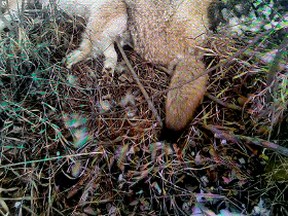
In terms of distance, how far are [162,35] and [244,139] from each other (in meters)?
1.04

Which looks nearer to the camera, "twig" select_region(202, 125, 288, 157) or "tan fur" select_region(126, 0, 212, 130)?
"twig" select_region(202, 125, 288, 157)

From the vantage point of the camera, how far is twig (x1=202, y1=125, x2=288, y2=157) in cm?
180

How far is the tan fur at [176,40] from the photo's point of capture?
2.07m

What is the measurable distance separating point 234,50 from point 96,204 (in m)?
1.47

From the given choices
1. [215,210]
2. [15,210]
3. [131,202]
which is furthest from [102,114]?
[215,210]

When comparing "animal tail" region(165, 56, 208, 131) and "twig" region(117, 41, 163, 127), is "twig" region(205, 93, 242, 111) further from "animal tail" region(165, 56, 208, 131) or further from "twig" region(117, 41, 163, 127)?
"twig" region(117, 41, 163, 127)

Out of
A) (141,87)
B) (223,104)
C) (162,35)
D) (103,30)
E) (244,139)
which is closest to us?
(244,139)

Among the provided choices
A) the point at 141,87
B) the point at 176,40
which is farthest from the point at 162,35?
the point at 141,87

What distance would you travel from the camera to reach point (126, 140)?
2145 millimetres

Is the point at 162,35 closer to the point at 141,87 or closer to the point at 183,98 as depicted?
the point at 141,87

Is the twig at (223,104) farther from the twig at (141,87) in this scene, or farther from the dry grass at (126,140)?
the twig at (141,87)

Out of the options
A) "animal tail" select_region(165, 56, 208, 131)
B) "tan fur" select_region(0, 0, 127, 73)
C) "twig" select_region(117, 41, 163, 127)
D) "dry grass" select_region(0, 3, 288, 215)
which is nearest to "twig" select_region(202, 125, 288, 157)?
"dry grass" select_region(0, 3, 288, 215)

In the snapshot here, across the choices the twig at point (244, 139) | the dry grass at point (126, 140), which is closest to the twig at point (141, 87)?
the dry grass at point (126, 140)

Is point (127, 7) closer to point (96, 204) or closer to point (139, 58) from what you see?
point (139, 58)
